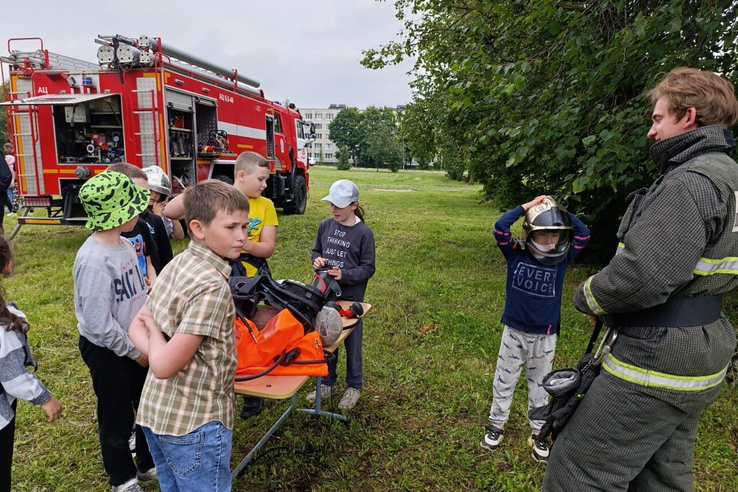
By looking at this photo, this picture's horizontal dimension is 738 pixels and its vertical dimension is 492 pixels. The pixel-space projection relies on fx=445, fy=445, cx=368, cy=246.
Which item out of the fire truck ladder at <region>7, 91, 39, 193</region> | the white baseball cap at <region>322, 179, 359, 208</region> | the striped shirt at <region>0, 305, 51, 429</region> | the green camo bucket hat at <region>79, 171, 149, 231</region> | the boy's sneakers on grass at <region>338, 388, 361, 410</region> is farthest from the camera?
the fire truck ladder at <region>7, 91, 39, 193</region>

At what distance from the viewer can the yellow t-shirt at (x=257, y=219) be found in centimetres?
339

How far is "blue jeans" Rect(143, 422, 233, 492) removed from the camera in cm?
171

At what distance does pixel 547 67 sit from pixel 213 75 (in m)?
7.19

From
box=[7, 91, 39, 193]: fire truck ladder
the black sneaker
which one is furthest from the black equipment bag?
box=[7, 91, 39, 193]: fire truck ladder

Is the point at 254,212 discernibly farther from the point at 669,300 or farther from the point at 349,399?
the point at 669,300

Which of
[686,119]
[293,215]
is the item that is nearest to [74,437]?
[686,119]

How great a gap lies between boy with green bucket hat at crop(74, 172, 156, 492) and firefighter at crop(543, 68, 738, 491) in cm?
219

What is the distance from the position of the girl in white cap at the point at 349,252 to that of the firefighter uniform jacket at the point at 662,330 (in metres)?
1.79

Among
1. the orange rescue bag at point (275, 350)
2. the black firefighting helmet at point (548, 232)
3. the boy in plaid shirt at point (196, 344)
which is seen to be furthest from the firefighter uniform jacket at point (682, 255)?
→ the boy in plaid shirt at point (196, 344)

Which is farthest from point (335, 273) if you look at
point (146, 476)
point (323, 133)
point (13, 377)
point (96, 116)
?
point (323, 133)

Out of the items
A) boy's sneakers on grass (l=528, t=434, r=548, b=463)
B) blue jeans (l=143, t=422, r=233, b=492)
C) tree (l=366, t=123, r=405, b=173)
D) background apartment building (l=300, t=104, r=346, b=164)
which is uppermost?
background apartment building (l=300, t=104, r=346, b=164)

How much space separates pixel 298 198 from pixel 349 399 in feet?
35.4

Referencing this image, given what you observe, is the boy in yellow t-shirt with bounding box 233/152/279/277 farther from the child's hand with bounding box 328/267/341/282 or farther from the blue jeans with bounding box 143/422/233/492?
the blue jeans with bounding box 143/422/233/492

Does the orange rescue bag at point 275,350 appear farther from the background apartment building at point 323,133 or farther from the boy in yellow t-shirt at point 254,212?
the background apartment building at point 323,133
